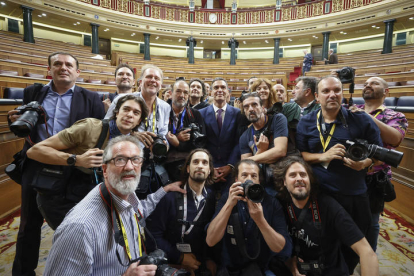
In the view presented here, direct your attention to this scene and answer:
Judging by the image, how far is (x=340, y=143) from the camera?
1.24 m

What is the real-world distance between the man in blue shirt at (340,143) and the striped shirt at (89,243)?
110cm

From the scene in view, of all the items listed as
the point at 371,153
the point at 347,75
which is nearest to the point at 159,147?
the point at 371,153

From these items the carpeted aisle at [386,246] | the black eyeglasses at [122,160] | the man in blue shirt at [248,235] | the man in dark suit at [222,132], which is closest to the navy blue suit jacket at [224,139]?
the man in dark suit at [222,132]

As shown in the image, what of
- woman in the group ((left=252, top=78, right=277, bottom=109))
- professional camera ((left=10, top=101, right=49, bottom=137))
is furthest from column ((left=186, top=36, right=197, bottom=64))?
professional camera ((left=10, top=101, right=49, bottom=137))

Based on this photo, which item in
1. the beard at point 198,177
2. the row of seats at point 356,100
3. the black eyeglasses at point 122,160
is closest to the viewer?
the black eyeglasses at point 122,160

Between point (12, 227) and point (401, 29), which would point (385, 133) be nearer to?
point (12, 227)

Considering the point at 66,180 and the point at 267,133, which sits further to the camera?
the point at 267,133

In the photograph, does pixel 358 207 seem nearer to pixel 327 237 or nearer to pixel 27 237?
pixel 327 237

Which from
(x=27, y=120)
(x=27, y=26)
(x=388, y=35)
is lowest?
(x=27, y=120)

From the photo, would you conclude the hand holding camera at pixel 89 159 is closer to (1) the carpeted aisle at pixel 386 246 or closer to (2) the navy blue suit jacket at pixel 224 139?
(2) the navy blue suit jacket at pixel 224 139

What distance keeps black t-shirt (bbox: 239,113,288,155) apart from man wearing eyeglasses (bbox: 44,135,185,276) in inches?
34.0

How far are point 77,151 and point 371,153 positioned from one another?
1488 millimetres

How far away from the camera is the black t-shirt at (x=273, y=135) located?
155 centimetres

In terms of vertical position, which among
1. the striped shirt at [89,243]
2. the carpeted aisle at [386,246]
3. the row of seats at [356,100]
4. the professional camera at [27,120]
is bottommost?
the carpeted aisle at [386,246]
